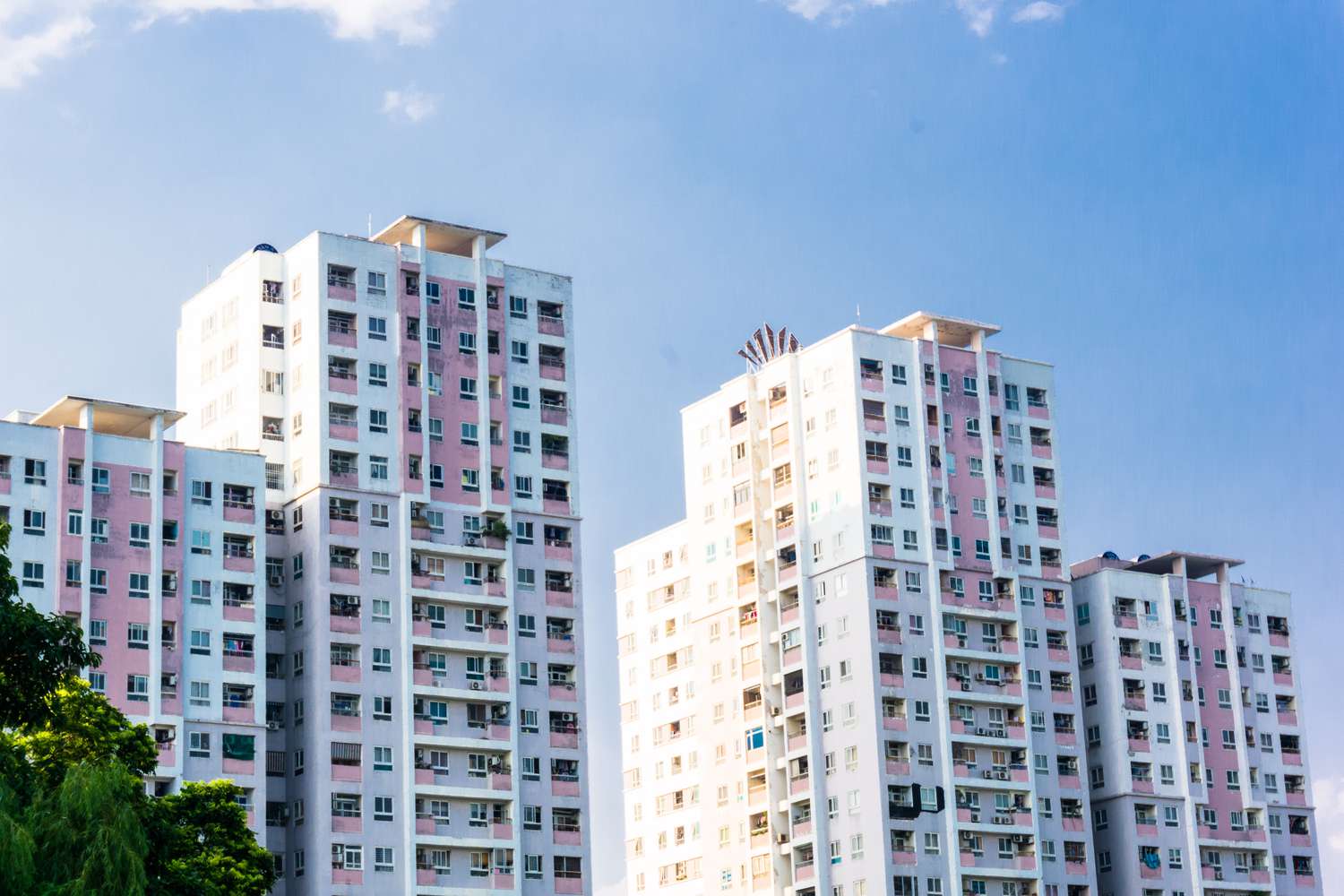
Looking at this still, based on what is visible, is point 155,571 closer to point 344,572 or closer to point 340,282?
point 344,572

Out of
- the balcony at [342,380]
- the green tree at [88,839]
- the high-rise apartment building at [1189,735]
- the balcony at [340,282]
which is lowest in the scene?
the green tree at [88,839]

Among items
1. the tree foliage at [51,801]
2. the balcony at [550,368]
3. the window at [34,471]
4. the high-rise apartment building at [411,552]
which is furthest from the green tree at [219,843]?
the balcony at [550,368]

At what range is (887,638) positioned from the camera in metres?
136

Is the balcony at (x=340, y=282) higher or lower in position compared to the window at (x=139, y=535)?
higher

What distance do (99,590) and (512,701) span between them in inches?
889

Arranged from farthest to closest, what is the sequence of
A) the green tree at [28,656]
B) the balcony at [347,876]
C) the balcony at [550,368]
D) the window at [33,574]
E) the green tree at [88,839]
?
1. the balcony at [550,368]
2. the balcony at [347,876]
3. the window at [33,574]
4. the green tree at [88,839]
5. the green tree at [28,656]

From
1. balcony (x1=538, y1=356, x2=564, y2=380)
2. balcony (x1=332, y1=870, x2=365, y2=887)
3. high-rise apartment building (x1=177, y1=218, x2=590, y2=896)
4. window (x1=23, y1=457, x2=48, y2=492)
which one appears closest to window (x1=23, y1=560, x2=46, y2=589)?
window (x1=23, y1=457, x2=48, y2=492)

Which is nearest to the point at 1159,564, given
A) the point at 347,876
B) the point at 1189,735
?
the point at 1189,735

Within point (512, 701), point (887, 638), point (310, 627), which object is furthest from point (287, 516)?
point (887, 638)

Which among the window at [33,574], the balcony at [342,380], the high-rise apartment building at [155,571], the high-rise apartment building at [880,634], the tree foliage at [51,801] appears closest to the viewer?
the tree foliage at [51,801]

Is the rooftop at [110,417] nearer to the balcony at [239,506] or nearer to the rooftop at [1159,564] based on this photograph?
the balcony at [239,506]

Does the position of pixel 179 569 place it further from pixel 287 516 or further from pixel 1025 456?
pixel 1025 456

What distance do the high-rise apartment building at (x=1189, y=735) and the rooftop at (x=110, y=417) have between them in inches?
2385

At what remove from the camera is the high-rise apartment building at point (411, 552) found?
118 metres
